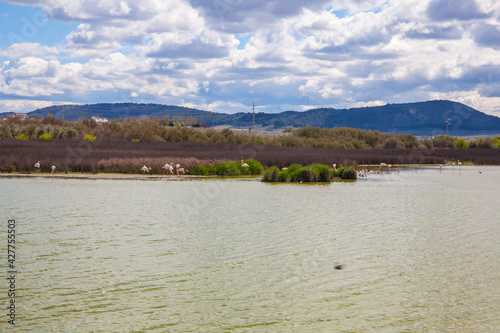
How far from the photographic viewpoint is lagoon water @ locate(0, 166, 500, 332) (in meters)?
6.94

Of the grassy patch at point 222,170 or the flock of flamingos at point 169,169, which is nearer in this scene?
the flock of flamingos at point 169,169

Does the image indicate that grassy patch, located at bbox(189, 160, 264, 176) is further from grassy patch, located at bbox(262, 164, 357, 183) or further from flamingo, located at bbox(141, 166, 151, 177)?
grassy patch, located at bbox(262, 164, 357, 183)

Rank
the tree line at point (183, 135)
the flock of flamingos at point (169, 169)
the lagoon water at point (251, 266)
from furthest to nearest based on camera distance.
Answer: the tree line at point (183, 135) < the flock of flamingos at point (169, 169) < the lagoon water at point (251, 266)

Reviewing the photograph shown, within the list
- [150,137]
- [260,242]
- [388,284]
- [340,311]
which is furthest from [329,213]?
[150,137]

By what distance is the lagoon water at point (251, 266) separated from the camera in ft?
22.8

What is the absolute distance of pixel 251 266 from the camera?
9.33 meters

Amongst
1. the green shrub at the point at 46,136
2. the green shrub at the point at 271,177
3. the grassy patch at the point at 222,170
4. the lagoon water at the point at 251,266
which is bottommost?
the lagoon water at the point at 251,266

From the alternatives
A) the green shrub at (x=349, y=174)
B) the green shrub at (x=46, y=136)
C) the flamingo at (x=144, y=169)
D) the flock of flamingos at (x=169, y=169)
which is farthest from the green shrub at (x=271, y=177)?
the green shrub at (x=46, y=136)

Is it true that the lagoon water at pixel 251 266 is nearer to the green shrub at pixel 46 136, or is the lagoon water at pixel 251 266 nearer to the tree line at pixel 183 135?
the green shrub at pixel 46 136

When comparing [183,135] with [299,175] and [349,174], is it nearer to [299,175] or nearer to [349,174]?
[349,174]

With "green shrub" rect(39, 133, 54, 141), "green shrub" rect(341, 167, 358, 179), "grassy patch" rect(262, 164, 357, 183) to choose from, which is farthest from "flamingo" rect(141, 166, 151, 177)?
"green shrub" rect(39, 133, 54, 141)

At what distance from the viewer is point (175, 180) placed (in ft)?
89.7

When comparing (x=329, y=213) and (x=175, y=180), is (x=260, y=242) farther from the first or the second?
(x=175, y=180)

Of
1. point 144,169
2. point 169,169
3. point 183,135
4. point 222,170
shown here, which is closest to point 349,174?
point 222,170
